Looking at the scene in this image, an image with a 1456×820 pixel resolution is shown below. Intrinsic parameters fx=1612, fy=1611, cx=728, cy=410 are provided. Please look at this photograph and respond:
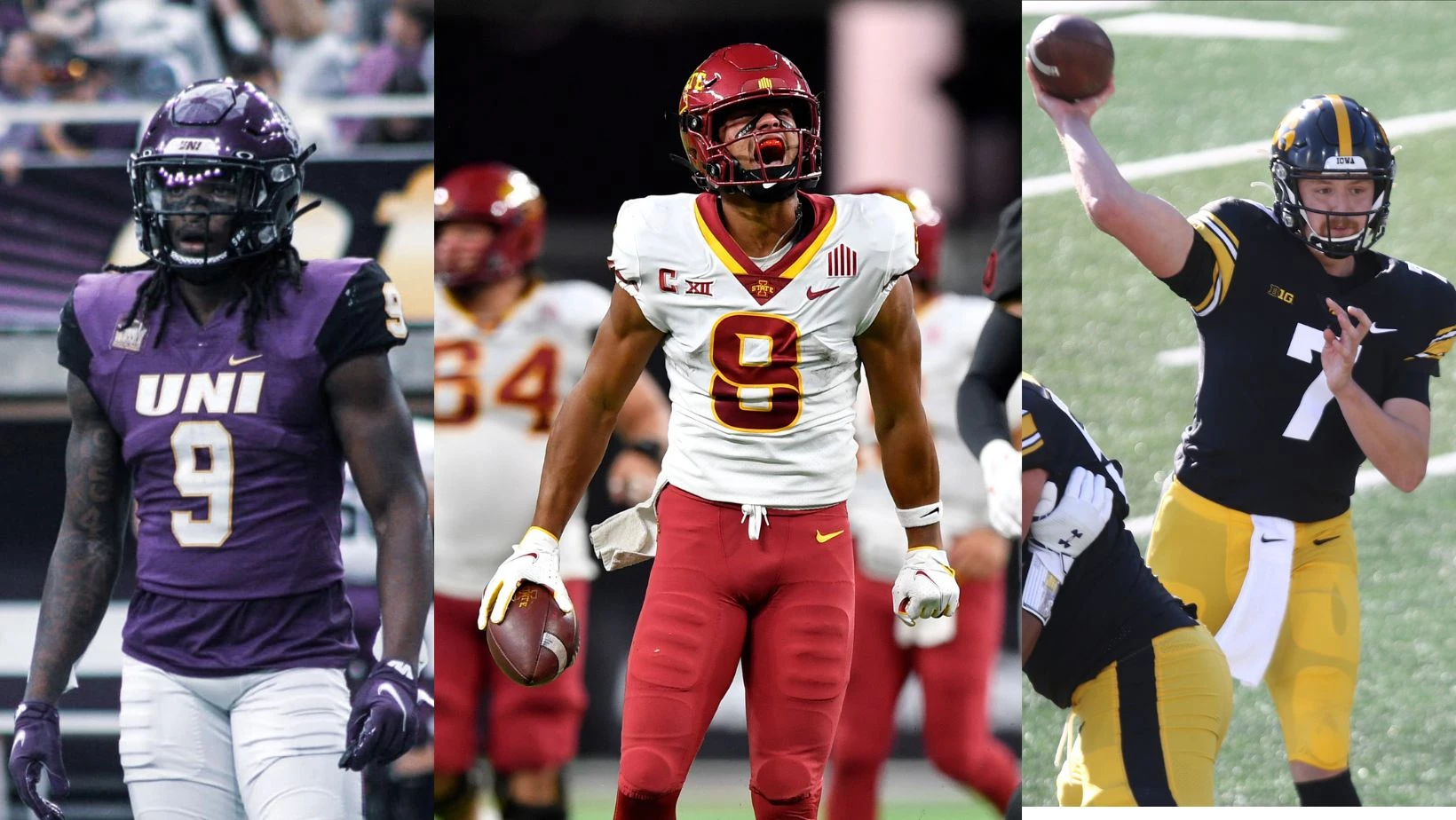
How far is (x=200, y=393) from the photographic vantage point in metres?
2.96

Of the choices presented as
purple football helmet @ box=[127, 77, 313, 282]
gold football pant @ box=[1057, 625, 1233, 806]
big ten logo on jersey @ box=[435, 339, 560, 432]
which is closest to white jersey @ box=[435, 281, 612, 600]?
big ten logo on jersey @ box=[435, 339, 560, 432]

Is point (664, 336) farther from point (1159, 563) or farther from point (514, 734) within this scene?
point (1159, 563)

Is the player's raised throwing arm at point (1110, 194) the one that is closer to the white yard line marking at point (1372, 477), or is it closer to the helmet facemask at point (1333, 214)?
the helmet facemask at point (1333, 214)

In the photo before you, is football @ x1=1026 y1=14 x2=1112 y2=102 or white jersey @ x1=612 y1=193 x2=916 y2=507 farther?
football @ x1=1026 y1=14 x2=1112 y2=102

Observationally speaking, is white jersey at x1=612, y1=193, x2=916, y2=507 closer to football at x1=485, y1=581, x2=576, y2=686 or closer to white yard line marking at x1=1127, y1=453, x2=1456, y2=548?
football at x1=485, y1=581, x2=576, y2=686

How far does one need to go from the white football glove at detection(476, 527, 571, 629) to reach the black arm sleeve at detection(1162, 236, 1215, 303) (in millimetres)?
1630

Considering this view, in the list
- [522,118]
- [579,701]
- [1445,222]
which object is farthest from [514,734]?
[1445,222]

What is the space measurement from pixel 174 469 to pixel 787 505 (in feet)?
3.83

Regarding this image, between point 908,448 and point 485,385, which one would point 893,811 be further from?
point 485,385

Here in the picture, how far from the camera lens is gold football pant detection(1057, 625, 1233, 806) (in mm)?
3260

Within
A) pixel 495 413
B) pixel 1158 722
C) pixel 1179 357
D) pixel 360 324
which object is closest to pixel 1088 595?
pixel 1158 722

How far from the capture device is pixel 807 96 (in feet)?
8.60

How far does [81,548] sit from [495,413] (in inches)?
34.0

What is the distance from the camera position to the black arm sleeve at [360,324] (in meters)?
2.95
